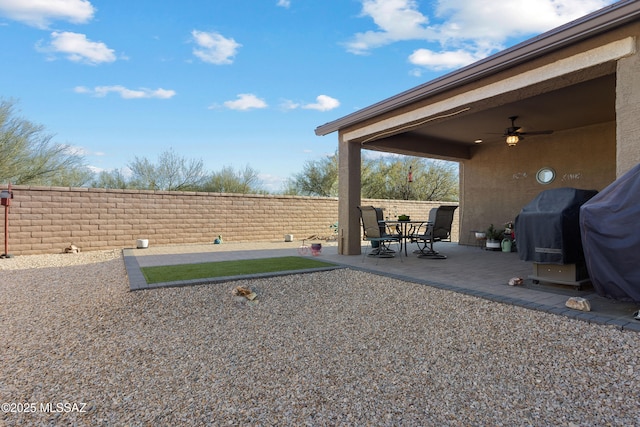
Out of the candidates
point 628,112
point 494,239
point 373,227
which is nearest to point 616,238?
point 628,112

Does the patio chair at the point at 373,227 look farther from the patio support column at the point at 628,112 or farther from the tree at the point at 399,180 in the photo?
the tree at the point at 399,180

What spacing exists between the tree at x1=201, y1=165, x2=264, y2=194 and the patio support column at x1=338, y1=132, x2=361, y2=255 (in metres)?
9.29

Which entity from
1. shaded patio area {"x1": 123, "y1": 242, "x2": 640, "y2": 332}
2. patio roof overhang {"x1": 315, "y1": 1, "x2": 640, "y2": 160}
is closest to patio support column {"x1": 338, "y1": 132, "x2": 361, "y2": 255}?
patio roof overhang {"x1": 315, "y1": 1, "x2": 640, "y2": 160}

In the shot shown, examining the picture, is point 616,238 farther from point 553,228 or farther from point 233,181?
point 233,181

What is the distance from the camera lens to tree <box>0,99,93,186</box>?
930 cm

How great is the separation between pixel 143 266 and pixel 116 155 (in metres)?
9.78

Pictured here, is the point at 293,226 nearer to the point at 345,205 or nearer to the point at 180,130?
the point at 345,205

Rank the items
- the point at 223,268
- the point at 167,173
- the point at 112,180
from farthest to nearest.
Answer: the point at 167,173 < the point at 112,180 < the point at 223,268

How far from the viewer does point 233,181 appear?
15.5 meters

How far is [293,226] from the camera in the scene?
1112 centimetres

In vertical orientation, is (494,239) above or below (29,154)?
below

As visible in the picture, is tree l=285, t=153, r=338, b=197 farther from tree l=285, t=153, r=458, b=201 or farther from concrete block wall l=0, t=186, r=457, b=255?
concrete block wall l=0, t=186, r=457, b=255

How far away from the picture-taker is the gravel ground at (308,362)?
163 centimetres

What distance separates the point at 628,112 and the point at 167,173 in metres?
14.2
